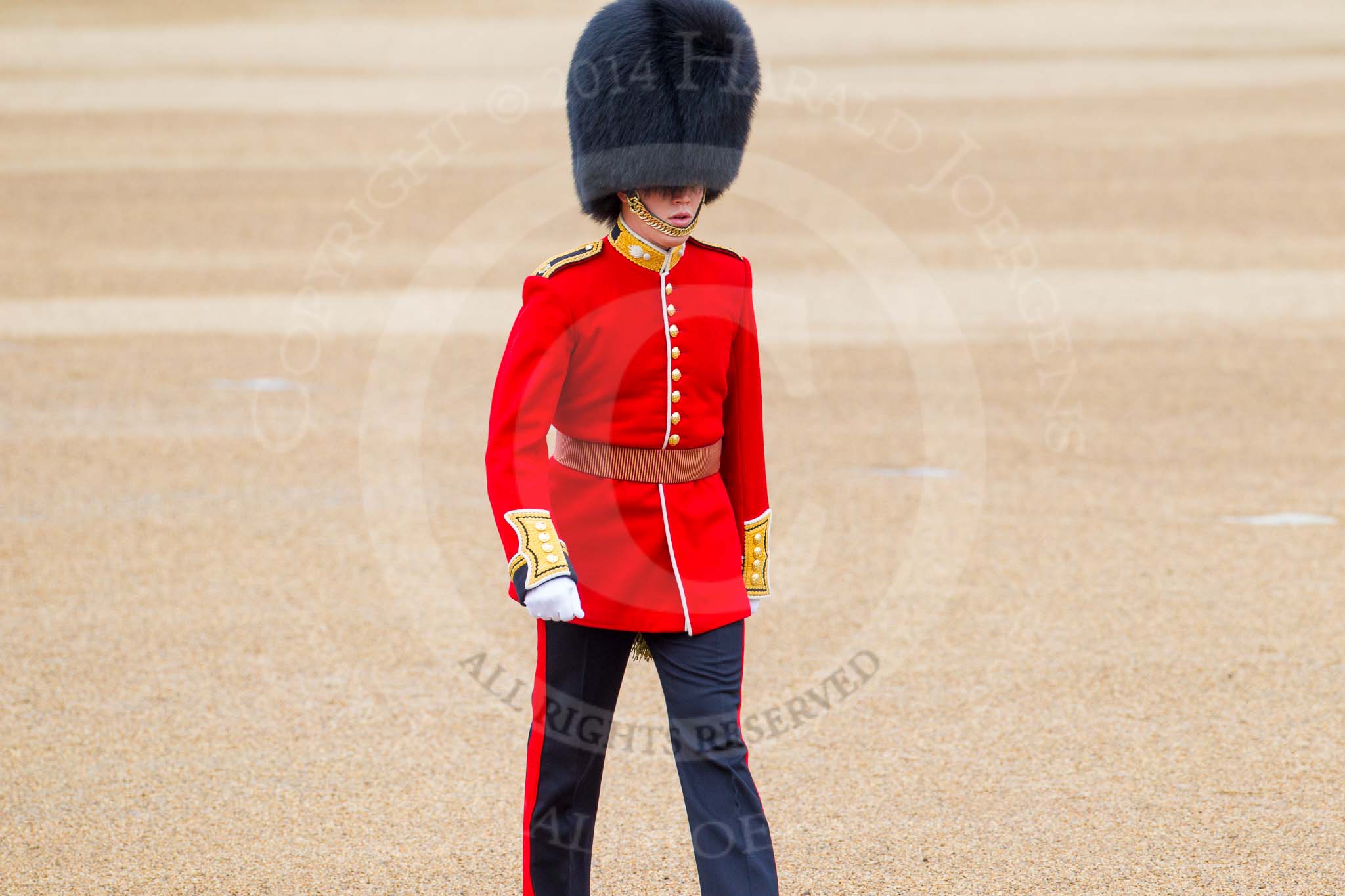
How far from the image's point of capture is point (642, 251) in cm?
261

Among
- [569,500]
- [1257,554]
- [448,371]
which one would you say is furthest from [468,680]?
[448,371]

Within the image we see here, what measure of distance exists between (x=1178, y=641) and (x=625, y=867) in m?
1.91

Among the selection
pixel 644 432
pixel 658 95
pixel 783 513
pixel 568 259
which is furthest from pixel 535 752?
pixel 783 513

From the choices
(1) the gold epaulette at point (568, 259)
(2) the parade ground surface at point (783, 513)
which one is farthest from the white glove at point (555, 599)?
(2) the parade ground surface at point (783, 513)

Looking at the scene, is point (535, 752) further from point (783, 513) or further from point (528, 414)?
point (783, 513)

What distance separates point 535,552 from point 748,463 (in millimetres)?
489

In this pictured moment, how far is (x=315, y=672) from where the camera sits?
4.23 metres

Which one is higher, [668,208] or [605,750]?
[668,208]

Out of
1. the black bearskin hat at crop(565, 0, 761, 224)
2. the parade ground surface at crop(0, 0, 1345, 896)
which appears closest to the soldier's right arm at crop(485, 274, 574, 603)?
the black bearskin hat at crop(565, 0, 761, 224)

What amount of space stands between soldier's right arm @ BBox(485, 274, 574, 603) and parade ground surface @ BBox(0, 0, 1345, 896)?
3.01ft

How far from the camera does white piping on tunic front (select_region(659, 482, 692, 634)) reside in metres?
2.59

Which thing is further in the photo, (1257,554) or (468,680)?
(1257,554)

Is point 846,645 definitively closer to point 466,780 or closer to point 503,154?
point 466,780

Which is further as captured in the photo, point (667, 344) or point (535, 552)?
point (667, 344)
